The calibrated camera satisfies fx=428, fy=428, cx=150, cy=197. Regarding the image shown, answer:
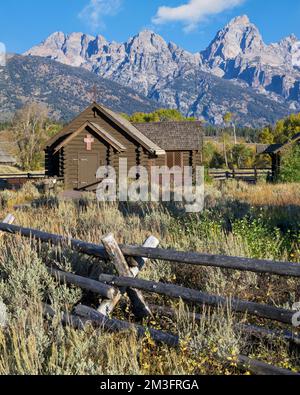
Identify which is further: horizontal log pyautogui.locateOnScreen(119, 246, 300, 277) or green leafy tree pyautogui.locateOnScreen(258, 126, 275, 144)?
green leafy tree pyautogui.locateOnScreen(258, 126, 275, 144)

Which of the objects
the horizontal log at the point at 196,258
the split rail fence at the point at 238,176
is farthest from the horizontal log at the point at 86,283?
the split rail fence at the point at 238,176

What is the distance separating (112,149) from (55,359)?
24.5 metres

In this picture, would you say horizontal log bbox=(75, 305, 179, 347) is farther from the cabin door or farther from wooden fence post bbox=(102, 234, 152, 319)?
the cabin door

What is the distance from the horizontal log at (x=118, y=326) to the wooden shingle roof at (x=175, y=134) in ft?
93.1

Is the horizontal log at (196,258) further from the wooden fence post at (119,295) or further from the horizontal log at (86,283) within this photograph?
the horizontal log at (86,283)

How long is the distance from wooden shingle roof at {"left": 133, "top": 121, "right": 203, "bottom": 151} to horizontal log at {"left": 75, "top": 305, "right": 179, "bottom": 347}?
28372 millimetres

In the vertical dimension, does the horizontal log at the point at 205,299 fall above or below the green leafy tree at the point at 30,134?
below

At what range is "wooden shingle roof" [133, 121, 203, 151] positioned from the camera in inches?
1294

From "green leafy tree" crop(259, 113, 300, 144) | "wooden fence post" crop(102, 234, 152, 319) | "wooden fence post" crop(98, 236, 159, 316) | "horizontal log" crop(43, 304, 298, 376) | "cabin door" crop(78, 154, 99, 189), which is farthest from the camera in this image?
"green leafy tree" crop(259, 113, 300, 144)

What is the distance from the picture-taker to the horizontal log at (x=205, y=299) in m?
4.16

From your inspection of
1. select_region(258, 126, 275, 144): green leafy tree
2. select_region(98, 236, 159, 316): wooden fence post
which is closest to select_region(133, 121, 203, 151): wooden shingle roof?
select_region(98, 236, 159, 316): wooden fence post

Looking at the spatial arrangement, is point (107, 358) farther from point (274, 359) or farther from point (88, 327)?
point (274, 359)

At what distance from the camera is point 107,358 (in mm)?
3930

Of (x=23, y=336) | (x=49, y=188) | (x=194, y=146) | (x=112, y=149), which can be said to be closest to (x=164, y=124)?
(x=194, y=146)
